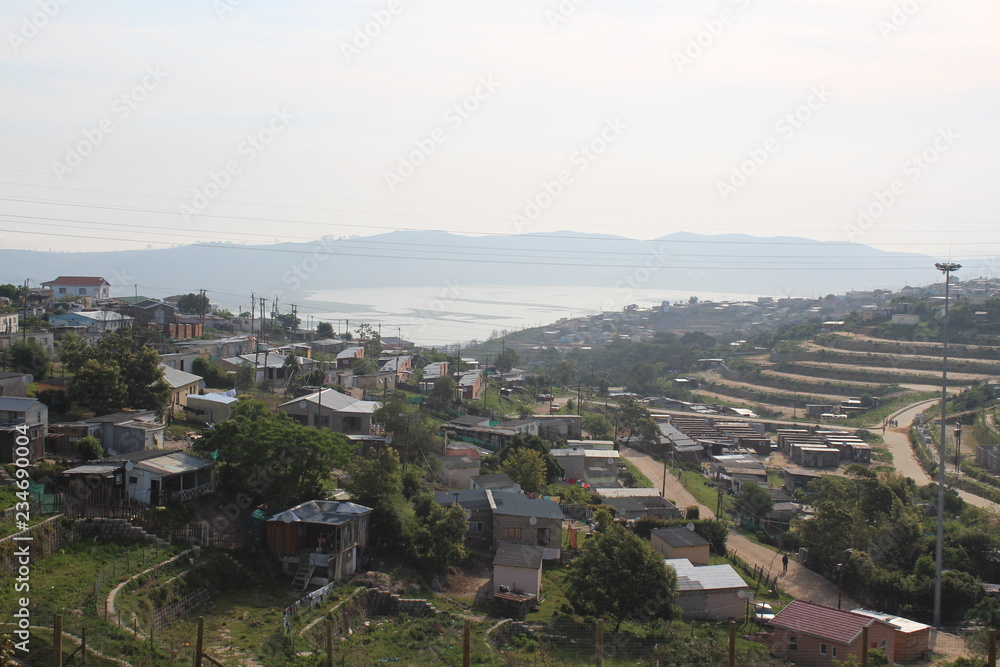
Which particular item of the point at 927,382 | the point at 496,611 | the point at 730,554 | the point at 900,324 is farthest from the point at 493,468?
the point at 900,324

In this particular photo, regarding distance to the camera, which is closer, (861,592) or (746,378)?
(861,592)

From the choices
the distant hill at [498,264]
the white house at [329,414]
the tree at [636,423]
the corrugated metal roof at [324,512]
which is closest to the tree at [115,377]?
the white house at [329,414]

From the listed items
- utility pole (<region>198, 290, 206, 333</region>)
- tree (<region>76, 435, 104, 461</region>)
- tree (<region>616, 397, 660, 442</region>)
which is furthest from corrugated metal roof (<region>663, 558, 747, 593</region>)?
utility pole (<region>198, 290, 206, 333</region>)

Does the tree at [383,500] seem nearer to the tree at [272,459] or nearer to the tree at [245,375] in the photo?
the tree at [272,459]

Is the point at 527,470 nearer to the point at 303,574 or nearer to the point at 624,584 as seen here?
the point at 624,584

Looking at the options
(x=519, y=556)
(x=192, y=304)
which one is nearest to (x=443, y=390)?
(x=519, y=556)

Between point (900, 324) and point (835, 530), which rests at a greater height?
point (900, 324)

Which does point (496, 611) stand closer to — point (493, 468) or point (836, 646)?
point (836, 646)
